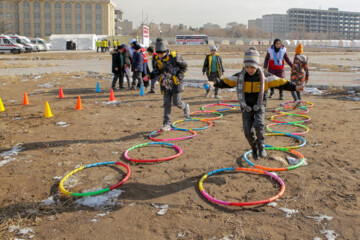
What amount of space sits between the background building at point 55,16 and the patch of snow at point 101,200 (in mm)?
113912

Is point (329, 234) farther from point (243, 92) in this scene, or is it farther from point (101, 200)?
point (101, 200)

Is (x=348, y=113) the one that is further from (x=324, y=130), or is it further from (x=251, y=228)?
(x=251, y=228)

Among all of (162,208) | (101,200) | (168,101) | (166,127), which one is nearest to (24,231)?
(101,200)

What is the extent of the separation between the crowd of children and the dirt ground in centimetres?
70

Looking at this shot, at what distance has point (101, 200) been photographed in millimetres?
4660

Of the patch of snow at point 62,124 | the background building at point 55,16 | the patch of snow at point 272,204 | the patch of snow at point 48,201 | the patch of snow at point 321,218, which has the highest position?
the background building at point 55,16

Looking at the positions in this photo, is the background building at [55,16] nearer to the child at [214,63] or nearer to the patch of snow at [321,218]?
the child at [214,63]

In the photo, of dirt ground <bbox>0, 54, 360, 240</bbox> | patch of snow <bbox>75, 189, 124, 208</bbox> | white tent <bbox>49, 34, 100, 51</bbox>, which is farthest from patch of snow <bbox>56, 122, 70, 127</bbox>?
white tent <bbox>49, 34, 100, 51</bbox>

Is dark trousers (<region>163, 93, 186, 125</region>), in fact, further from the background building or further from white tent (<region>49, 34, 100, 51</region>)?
the background building

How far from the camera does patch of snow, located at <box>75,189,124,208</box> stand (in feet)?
14.9

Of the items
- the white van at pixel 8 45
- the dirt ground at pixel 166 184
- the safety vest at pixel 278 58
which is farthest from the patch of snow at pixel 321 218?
the white van at pixel 8 45

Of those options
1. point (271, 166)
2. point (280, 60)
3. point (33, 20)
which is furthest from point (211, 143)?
point (33, 20)

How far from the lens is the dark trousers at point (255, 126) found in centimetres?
572

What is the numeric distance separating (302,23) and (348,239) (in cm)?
21180
